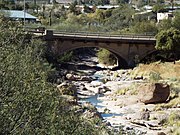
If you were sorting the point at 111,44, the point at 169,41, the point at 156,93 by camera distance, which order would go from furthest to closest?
1. the point at 111,44
2. the point at 169,41
3. the point at 156,93

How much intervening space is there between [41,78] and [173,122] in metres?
20.5

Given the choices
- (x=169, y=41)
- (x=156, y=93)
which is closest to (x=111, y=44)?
(x=169, y=41)

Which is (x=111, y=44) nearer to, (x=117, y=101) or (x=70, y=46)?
(x=70, y=46)

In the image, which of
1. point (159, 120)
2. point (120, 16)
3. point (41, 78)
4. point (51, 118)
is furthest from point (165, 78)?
point (120, 16)

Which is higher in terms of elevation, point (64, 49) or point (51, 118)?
point (51, 118)

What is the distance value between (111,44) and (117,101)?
26247 mm

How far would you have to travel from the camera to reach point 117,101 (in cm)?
4778

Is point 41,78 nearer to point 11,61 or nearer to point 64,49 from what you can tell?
point 11,61

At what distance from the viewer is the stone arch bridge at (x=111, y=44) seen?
2826 inches

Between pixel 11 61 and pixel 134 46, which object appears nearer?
pixel 11 61

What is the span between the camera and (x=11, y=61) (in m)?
15.0

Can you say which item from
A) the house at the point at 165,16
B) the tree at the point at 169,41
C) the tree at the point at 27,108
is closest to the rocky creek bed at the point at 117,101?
the tree at the point at 169,41

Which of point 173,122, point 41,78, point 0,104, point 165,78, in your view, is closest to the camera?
point 0,104

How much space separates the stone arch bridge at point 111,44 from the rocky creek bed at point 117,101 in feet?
12.8
